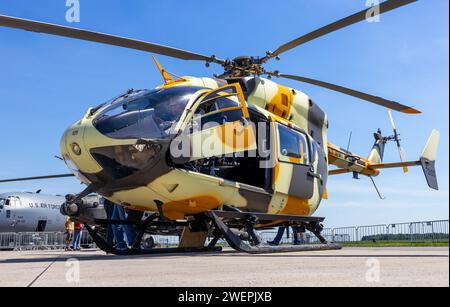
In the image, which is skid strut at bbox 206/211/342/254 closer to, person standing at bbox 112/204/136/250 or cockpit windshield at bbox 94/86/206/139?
cockpit windshield at bbox 94/86/206/139

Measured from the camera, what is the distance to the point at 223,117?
886cm

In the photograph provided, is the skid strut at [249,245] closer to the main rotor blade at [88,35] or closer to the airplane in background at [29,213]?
the main rotor blade at [88,35]

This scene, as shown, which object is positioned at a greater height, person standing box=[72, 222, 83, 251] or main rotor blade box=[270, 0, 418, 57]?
main rotor blade box=[270, 0, 418, 57]

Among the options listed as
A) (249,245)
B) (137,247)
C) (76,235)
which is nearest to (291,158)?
(249,245)

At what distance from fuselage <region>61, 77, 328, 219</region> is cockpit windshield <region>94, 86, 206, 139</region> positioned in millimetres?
16

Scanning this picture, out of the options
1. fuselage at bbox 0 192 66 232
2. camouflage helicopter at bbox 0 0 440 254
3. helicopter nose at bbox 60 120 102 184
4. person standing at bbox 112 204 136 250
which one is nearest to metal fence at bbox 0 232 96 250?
fuselage at bbox 0 192 66 232

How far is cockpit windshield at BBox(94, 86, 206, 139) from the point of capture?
752 centimetres

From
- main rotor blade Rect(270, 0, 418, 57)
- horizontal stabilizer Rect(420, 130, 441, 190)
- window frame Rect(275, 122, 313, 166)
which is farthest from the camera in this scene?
horizontal stabilizer Rect(420, 130, 441, 190)

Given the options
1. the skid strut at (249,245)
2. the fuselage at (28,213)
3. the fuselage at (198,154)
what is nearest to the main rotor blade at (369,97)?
the fuselage at (198,154)

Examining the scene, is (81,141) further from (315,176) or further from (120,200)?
(315,176)

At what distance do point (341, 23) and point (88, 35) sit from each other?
4436 millimetres

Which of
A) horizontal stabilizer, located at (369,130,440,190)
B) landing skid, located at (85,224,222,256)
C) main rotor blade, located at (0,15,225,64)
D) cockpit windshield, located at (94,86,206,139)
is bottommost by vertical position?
landing skid, located at (85,224,222,256)

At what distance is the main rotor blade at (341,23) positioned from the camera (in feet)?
22.8
